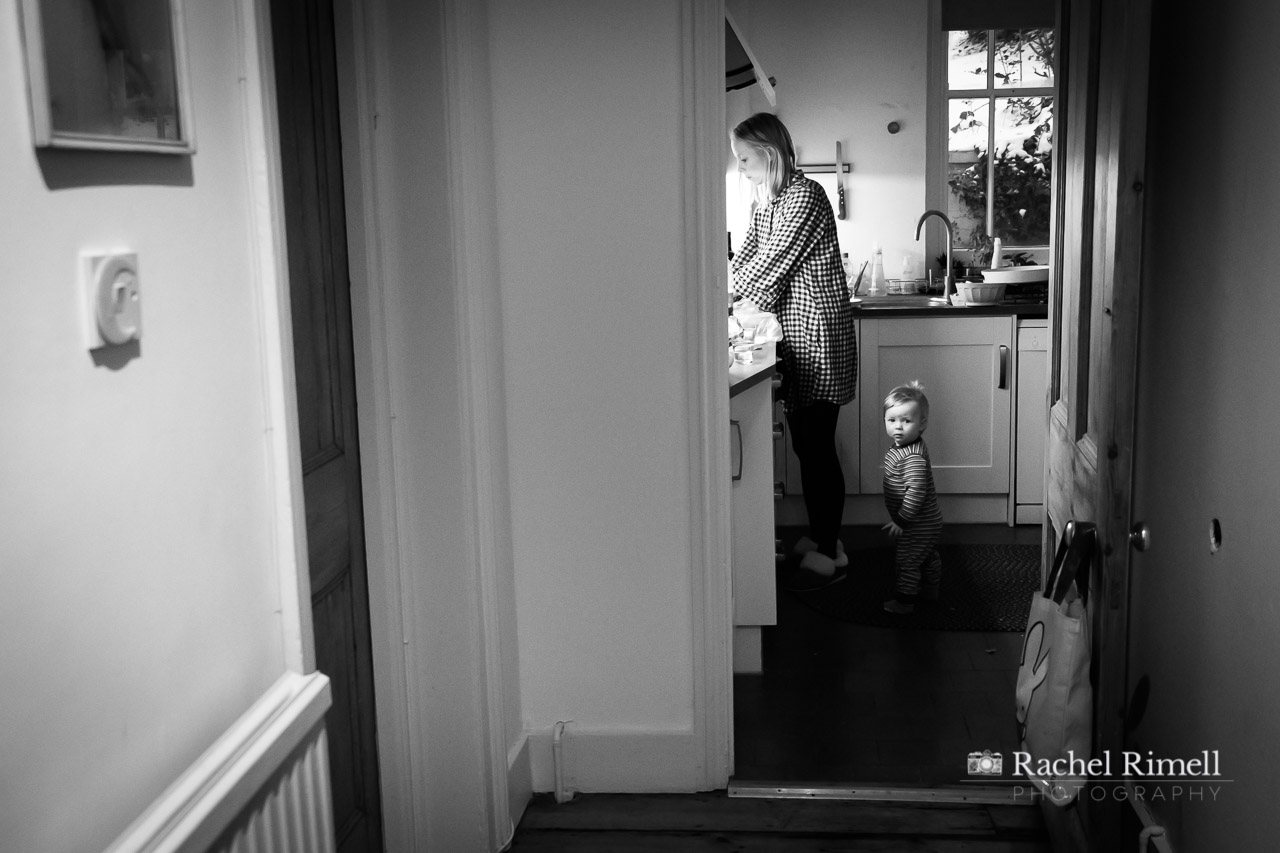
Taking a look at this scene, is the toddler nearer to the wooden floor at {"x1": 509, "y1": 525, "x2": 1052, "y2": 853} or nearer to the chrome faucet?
the wooden floor at {"x1": 509, "y1": 525, "x2": 1052, "y2": 853}

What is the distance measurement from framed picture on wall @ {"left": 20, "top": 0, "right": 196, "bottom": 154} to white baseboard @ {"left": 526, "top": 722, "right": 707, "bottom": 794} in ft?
5.75

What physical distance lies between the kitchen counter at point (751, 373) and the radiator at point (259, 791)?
185cm

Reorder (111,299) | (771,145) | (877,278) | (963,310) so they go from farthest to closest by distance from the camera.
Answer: (877,278) → (963,310) → (771,145) → (111,299)

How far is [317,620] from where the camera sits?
6.80 feet

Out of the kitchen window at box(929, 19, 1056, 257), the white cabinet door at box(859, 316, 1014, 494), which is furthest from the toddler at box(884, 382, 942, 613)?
the kitchen window at box(929, 19, 1056, 257)

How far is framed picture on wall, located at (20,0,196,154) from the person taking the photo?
109cm

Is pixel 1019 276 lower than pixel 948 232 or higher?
lower

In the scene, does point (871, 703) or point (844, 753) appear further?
point (871, 703)

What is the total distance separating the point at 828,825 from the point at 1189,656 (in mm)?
888

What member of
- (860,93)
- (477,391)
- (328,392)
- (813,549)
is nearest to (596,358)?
(477,391)

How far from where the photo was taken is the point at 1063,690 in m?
→ 2.14

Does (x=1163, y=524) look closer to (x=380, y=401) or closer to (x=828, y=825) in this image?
(x=828, y=825)

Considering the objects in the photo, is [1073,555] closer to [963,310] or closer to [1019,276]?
[963,310]

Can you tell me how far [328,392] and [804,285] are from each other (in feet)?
7.52
